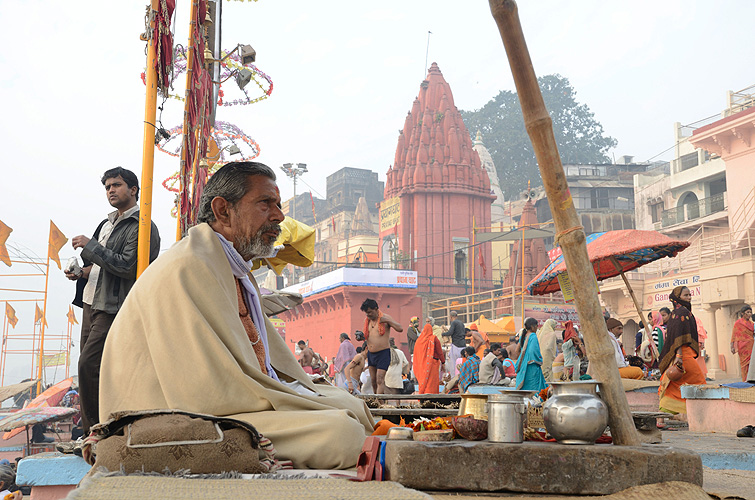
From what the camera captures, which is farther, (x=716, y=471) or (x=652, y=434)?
(x=716, y=471)

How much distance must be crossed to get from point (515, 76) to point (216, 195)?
148 cm

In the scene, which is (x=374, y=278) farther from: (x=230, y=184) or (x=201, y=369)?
(x=201, y=369)

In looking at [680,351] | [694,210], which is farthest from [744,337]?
[694,210]

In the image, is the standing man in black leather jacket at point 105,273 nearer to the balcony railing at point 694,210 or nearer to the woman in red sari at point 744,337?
the woman in red sari at point 744,337

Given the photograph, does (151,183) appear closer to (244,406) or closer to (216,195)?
(216,195)

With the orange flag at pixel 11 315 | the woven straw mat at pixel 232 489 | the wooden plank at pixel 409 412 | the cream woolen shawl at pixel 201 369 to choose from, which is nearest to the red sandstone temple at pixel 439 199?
the orange flag at pixel 11 315

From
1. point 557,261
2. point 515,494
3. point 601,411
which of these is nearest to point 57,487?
point 515,494

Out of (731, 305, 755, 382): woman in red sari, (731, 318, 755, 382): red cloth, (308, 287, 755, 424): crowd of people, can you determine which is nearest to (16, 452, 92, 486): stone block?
(308, 287, 755, 424): crowd of people

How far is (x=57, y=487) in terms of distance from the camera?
11.4 feet

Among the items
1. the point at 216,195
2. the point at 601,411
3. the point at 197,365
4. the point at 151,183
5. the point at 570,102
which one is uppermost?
the point at 570,102

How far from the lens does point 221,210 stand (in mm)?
3295

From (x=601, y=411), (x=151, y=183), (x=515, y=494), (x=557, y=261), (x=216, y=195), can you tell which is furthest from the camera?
(x=557, y=261)

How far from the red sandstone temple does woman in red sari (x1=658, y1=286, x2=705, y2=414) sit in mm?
26651

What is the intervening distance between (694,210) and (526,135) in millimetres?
37659
